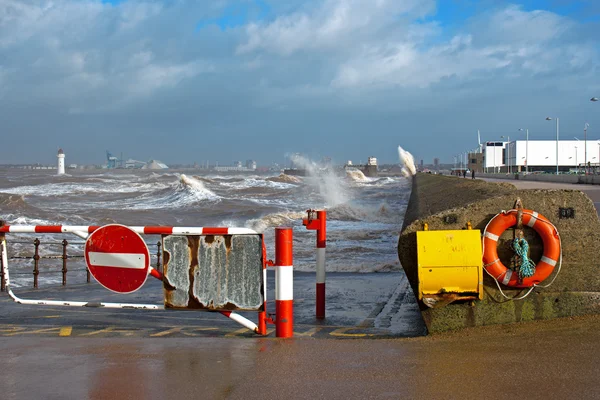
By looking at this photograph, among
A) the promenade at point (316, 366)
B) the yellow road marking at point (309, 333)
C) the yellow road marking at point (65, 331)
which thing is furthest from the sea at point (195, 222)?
the promenade at point (316, 366)

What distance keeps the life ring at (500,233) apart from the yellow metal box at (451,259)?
125 mm

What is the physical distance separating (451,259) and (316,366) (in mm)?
1540

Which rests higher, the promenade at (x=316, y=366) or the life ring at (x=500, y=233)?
the life ring at (x=500, y=233)

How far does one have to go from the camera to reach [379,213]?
35375 millimetres

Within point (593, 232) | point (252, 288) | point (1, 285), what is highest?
point (593, 232)

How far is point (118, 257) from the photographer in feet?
20.3

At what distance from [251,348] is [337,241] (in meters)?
14.9

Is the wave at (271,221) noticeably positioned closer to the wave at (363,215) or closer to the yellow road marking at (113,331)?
the wave at (363,215)

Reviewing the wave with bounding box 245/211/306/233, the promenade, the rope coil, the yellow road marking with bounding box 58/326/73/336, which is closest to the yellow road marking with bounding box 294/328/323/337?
the promenade

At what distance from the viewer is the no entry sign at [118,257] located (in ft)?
20.0

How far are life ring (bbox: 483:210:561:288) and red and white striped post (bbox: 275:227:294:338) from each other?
1716mm

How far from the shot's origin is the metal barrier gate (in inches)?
238

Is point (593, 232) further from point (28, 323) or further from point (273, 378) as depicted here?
point (28, 323)

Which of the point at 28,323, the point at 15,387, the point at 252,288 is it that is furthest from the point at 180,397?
the point at 28,323
